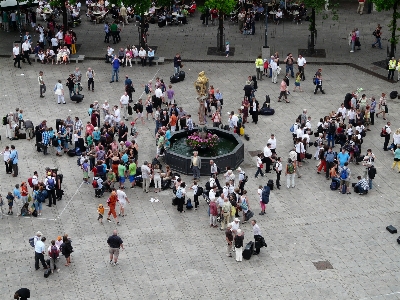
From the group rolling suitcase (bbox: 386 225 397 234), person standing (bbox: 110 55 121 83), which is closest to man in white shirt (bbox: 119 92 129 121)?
person standing (bbox: 110 55 121 83)

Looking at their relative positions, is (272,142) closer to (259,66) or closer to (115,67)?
(259,66)

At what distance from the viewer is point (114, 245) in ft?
103

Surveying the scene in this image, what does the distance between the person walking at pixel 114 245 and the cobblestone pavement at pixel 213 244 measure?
1.06 feet

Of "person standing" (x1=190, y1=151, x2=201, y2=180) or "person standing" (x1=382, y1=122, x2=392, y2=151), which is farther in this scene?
"person standing" (x1=382, y1=122, x2=392, y2=151)

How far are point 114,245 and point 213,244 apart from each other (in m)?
3.98

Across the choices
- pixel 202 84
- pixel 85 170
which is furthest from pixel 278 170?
pixel 85 170

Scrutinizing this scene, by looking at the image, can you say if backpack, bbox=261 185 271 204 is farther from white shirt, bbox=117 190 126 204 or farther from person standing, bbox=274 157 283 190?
white shirt, bbox=117 190 126 204

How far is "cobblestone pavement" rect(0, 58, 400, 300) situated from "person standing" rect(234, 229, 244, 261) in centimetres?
35

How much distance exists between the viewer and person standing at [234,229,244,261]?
3161cm

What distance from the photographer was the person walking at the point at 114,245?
31281 mm

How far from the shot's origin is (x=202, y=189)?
3588 centimetres

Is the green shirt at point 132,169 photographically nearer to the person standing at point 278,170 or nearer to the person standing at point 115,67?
the person standing at point 278,170

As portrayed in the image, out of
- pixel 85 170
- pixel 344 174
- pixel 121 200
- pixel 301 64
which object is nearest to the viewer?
pixel 121 200

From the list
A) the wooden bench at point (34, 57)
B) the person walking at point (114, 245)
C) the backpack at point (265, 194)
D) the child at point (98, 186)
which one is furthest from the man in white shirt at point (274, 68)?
the person walking at point (114, 245)
